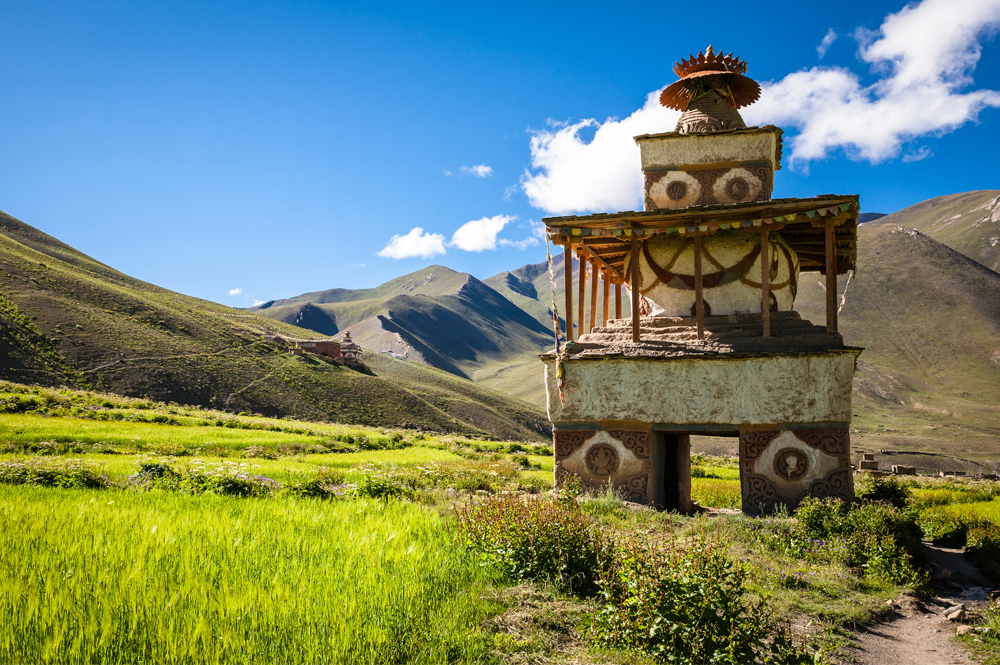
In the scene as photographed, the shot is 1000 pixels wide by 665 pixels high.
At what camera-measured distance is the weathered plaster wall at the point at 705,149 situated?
1677 cm

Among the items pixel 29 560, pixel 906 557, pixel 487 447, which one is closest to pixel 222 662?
pixel 29 560

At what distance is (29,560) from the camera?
5.61 metres

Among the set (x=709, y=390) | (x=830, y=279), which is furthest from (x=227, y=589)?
(x=830, y=279)

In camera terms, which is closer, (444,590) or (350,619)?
(350,619)

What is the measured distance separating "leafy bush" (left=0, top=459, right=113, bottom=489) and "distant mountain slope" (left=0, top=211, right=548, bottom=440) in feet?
156

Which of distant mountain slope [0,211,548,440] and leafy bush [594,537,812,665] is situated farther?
distant mountain slope [0,211,548,440]

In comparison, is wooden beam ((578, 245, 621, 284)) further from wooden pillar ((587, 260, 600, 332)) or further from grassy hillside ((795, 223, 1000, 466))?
grassy hillside ((795, 223, 1000, 466))

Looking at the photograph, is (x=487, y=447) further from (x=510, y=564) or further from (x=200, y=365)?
(x=200, y=365)

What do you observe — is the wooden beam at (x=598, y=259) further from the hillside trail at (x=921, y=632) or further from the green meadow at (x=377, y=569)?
the hillside trail at (x=921, y=632)

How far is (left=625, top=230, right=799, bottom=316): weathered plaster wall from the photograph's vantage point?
50.7ft

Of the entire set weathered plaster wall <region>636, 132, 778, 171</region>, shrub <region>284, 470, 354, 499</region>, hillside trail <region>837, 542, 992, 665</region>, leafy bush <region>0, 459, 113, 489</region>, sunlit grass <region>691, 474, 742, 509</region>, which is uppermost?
weathered plaster wall <region>636, 132, 778, 171</region>

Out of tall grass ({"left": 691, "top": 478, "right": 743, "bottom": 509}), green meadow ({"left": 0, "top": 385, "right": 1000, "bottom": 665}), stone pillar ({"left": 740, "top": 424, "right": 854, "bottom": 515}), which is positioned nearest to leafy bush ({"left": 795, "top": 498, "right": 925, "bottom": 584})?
green meadow ({"left": 0, "top": 385, "right": 1000, "bottom": 665})

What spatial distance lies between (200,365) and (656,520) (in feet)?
206

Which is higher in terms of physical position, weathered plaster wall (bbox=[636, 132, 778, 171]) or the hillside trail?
weathered plaster wall (bbox=[636, 132, 778, 171])
